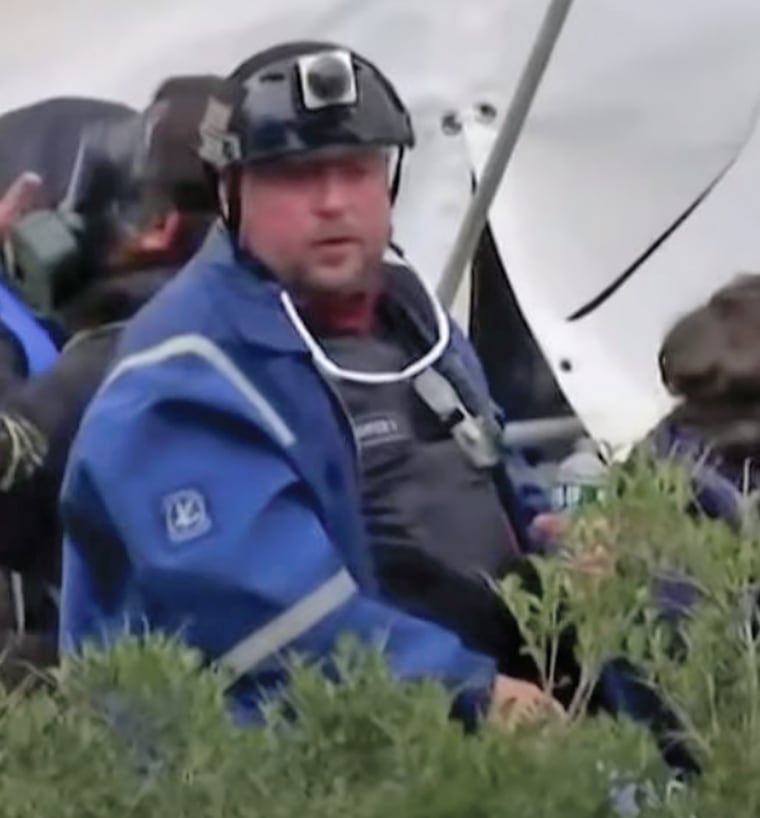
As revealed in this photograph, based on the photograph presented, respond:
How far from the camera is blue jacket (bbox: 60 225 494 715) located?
4.10 metres

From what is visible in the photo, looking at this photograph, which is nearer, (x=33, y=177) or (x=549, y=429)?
(x=33, y=177)

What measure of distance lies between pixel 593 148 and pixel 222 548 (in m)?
2.86

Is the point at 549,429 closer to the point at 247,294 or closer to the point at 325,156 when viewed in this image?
the point at 325,156

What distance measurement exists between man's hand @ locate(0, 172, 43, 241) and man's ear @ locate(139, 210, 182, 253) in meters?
0.24

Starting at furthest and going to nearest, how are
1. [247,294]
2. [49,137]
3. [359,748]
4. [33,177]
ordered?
[49,137]
[33,177]
[247,294]
[359,748]

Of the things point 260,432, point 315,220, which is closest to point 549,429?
point 315,220

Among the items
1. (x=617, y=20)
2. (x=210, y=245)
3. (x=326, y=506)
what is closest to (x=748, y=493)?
(x=326, y=506)

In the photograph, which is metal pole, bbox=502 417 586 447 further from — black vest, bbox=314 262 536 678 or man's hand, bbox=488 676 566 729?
man's hand, bbox=488 676 566 729

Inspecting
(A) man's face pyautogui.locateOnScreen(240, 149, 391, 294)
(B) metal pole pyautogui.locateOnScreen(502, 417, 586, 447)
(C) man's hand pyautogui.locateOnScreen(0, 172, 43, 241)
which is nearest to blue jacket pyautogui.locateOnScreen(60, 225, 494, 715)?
(A) man's face pyautogui.locateOnScreen(240, 149, 391, 294)

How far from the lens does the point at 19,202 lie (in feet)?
18.2

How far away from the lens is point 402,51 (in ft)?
22.4

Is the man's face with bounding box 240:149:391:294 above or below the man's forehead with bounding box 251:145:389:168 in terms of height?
below

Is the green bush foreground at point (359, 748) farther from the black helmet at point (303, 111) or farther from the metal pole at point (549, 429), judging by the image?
the metal pole at point (549, 429)

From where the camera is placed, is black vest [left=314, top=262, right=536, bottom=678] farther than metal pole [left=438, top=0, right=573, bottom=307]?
No
